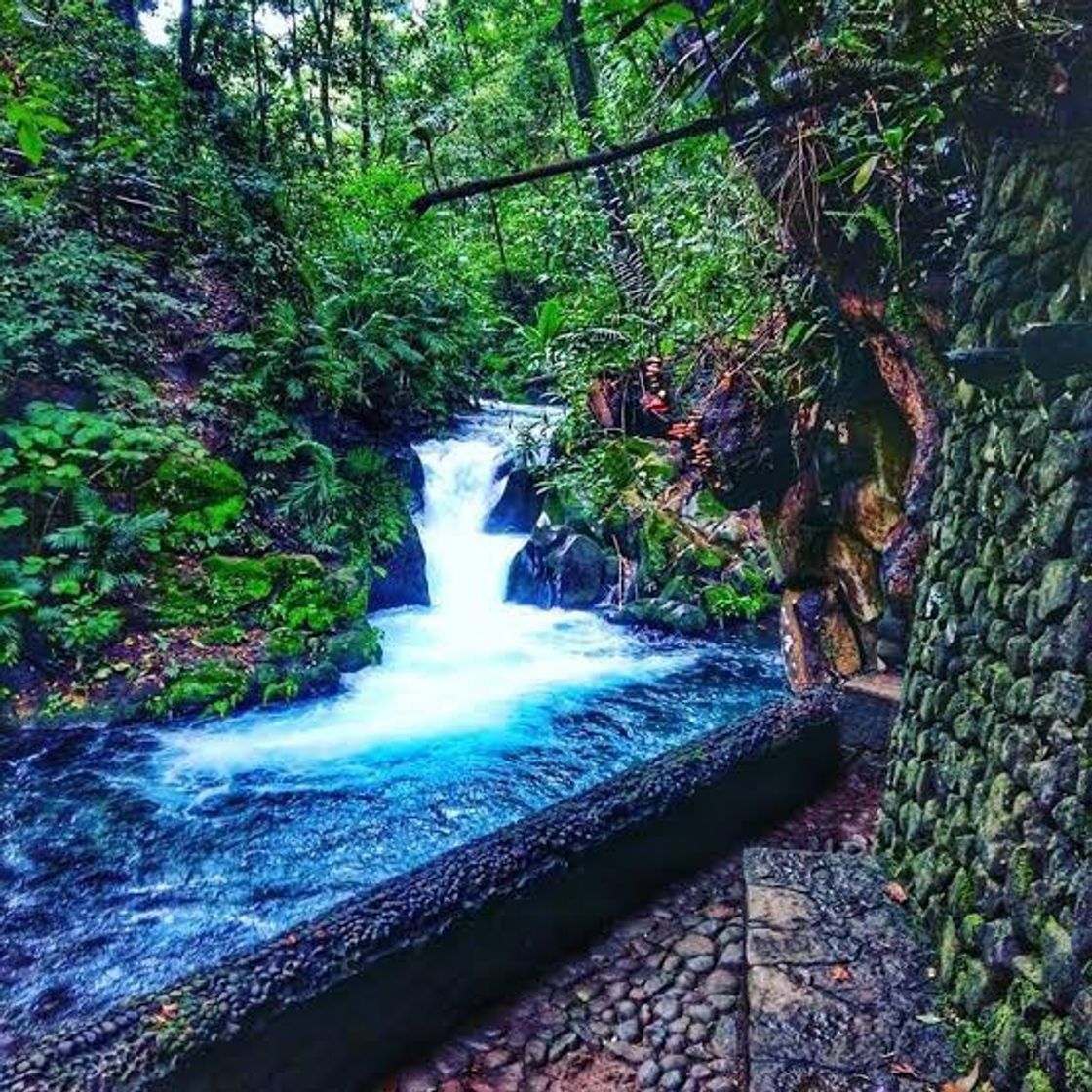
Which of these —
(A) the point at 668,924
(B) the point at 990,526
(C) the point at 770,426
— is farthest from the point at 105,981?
(C) the point at 770,426

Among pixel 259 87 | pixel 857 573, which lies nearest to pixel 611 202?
pixel 857 573

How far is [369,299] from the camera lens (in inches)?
520

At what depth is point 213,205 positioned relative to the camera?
1203 cm

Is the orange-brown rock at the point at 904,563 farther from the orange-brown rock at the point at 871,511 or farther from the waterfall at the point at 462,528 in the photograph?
the waterfall at the point at 462,528

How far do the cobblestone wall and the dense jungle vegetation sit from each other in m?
1.15

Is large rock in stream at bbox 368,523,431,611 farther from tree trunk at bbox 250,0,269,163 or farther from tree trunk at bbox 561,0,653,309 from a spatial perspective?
tree trunk at bbox 250,0,269,163

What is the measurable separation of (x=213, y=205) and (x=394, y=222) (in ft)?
10.3

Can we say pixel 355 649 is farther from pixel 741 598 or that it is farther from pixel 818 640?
pixel 818 640

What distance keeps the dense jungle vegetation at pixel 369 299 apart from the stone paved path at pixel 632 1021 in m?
2.91

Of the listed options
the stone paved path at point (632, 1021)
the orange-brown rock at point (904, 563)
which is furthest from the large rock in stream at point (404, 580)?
the stone paved path at point (632, 1021)

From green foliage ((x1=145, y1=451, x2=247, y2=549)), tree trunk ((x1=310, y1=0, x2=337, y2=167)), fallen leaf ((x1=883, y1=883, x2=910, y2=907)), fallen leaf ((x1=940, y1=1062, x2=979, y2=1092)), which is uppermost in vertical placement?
tree trunk ((x1=310, y1=0, x2=337, y2=167))

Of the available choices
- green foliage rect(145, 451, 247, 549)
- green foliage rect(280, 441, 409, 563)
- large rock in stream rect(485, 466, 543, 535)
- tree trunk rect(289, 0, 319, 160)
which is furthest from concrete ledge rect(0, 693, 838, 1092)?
tree trunk rect(289, 0, 319, 160)

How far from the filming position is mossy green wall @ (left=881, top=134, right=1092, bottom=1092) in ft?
6.82

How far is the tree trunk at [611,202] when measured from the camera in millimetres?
8477
